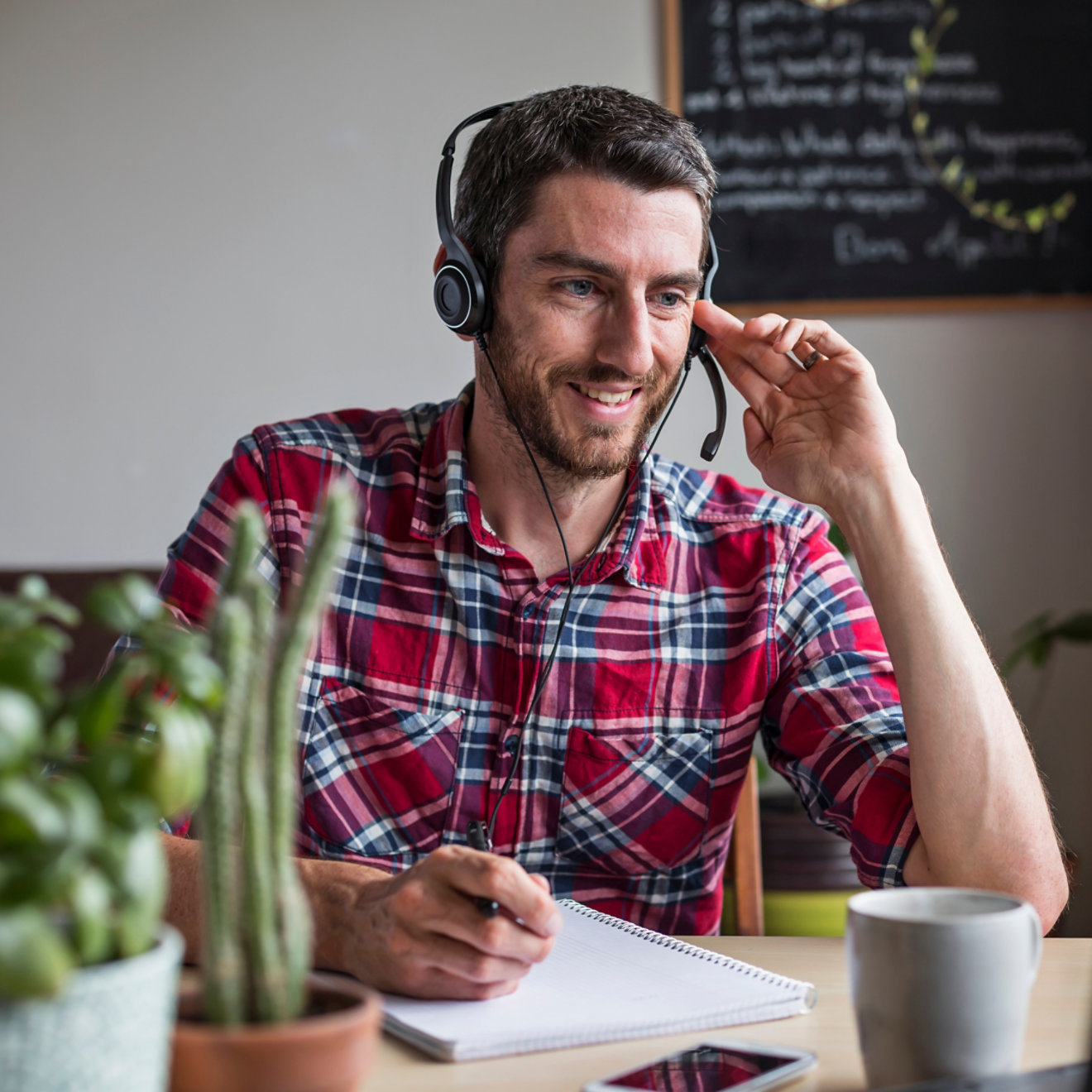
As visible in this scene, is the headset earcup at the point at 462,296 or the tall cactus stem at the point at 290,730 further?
the headset earcup at the point at 462,296

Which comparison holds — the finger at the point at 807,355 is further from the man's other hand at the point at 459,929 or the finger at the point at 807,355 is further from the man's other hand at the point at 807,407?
the man's other hand at the point at 459,929

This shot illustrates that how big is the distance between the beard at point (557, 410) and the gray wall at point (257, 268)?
3.22ft

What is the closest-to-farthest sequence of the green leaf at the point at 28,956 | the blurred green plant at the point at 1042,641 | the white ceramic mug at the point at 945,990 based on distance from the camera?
the green leaf at the point at 28,956 < the white ceramic mug at the point at 945,990 < the blurred green plant at the point at 1042,641

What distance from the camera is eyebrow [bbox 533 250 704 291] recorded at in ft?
4.00

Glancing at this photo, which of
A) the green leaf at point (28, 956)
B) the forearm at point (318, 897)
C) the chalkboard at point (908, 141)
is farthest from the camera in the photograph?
the chalkboard at point (908, 141)

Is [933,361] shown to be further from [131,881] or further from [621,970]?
[131,881]

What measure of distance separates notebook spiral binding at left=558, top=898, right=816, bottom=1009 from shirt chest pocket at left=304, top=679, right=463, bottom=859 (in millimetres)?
256

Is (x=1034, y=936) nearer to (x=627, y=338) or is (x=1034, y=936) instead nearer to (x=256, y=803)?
(x=256, y=803)

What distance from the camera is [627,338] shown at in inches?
48.1

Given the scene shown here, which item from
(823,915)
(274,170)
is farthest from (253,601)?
(274,170)

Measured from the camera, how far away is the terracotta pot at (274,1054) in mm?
411

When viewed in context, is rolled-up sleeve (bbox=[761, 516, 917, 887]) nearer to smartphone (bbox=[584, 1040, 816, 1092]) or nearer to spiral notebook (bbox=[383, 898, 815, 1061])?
spiral notebook (bbox=[383, 898, 815, 1061])

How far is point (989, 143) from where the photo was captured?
7.25ft

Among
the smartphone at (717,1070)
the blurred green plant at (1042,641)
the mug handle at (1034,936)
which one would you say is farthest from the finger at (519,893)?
the blurred green plant at (1042,641)
